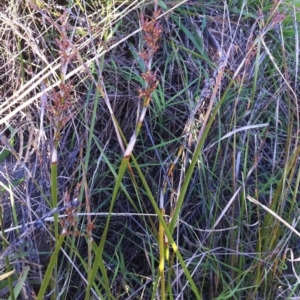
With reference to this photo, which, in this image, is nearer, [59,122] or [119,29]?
[59,122]

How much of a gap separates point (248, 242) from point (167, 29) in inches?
21.7

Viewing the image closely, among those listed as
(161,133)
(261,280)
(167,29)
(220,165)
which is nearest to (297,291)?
(261,280)

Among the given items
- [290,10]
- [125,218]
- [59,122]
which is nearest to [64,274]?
[125,218]

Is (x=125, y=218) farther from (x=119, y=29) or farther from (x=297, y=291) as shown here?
(x=119, y=29)

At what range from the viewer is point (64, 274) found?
3.25ft

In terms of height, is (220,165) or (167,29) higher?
(167,29)

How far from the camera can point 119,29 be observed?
1.25 metres

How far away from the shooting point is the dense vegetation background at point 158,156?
0.96 meters

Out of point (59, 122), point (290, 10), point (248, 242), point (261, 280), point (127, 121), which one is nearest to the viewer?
point (59, 122)

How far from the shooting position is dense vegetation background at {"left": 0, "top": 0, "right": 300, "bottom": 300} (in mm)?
957

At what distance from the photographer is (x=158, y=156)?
3.62 feet

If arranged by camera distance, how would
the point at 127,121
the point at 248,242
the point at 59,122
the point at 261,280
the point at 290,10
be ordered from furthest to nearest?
1. the point at 290,10
2. the point at 127,121
3. the point at 248,242
4. the point at 261,280
5. the point at 59,122

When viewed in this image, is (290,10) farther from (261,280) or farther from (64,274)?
(64,274)

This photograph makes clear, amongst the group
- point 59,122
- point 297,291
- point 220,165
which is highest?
point 59,122
